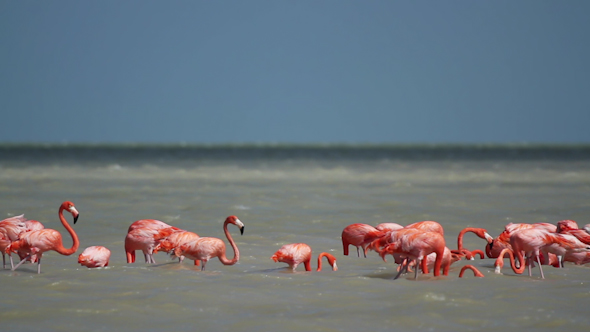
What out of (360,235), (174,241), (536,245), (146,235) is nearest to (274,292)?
(174,241)

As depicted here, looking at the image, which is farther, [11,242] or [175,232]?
[175,232]

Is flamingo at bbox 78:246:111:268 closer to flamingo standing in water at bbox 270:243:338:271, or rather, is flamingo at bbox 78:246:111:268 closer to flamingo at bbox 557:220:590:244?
flamingo standing in water at bbox 270:243:338:271

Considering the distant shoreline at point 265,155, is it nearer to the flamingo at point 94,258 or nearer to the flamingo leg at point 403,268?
the flamingo at point 94,258

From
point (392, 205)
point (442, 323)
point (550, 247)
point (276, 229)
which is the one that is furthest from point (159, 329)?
point (392, 205)

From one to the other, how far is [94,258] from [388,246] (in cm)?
302

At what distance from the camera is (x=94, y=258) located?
300 inches

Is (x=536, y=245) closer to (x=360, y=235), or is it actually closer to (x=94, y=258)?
(x=360, y=235)

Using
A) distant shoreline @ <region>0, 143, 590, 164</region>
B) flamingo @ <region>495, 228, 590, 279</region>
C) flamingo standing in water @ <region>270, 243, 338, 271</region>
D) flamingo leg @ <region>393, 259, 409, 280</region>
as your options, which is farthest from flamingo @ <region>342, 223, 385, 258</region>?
distant shoreline @ <region>0, 143, 590, 164</region>

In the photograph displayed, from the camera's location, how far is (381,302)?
625 centimetres

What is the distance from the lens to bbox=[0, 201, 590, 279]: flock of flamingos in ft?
23.3

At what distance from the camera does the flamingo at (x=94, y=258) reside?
7.60m

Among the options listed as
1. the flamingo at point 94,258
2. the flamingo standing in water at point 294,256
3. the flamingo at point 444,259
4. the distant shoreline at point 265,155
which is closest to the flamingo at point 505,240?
the flamingo at point 444,259

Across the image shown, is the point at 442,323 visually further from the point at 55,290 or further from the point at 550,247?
the point at 55,290

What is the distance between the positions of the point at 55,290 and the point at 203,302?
147 centimetres
